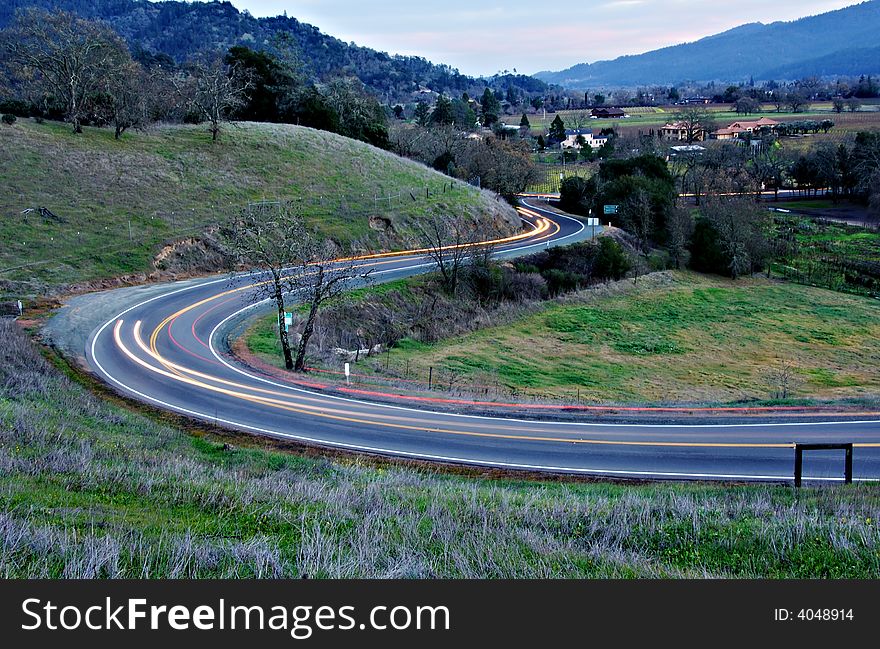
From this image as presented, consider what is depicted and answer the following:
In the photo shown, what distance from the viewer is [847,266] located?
57.2 metres

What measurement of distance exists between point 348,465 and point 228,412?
666cm

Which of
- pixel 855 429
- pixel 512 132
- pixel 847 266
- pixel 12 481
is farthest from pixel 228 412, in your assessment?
pixel 512 132

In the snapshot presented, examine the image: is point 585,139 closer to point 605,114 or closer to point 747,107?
point 605,114

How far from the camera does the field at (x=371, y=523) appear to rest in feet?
26.6

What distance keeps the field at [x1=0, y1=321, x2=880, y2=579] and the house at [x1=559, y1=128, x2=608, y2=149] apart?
125 meters

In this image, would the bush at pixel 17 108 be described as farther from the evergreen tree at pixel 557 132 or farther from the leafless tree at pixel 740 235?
the evergreen tree at pixel 557 132

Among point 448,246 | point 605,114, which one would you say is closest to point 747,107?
point 605,114

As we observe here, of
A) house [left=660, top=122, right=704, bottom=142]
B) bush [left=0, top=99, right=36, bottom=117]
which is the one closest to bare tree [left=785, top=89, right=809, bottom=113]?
house [left=660, top=122, right=704, bottom=142]

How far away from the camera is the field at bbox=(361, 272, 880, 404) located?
29.7 m

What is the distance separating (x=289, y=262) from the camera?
31531 millimetres

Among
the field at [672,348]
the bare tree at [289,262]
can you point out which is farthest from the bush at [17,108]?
the field at [672,348]

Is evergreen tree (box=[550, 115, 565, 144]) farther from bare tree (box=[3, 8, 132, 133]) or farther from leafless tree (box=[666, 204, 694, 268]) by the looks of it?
bare tree (box=[3, 8, 132, 133])

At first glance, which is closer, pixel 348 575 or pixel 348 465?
pixel 348 575

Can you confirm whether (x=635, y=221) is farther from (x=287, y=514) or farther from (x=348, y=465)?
(x=287, y=514)
